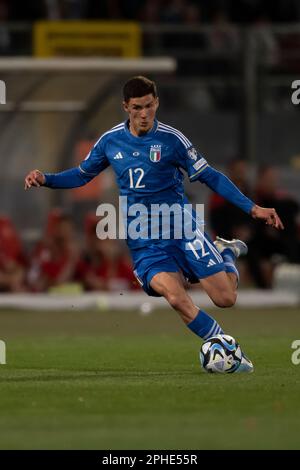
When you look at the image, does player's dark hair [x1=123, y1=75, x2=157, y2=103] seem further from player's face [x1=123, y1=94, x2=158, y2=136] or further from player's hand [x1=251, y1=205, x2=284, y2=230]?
player's hand [x1=251, y1=205, x2=284, y2=230]

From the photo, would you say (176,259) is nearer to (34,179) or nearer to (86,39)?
(34,179)

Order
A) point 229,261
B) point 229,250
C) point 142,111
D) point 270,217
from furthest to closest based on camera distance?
point 229,250
point 229,261
point 142,111
point 270,217

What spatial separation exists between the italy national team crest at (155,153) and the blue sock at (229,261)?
1.11m

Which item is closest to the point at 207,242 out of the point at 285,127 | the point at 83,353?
the point at 83,353

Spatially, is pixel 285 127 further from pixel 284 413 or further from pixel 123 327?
pixel 284 413

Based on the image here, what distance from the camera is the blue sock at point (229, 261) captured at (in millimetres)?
12242

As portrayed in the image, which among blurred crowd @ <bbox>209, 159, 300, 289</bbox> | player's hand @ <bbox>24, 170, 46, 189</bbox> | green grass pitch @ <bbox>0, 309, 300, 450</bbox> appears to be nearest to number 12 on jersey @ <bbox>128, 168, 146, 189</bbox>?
player's hand @ <bbox>24, 170, 46, 189</bbox>

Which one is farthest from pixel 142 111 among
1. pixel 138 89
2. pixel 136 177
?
pixel 136 177

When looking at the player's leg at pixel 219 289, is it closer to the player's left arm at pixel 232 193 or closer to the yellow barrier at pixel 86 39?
Result: the player's left arm at pixel 232 193

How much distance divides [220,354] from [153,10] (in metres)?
15.3

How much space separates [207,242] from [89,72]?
1031 centimetres

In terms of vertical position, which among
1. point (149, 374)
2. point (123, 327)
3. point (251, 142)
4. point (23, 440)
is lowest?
point (23, 440)

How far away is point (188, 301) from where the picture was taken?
456 inches

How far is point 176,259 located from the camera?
12000 millimetres
